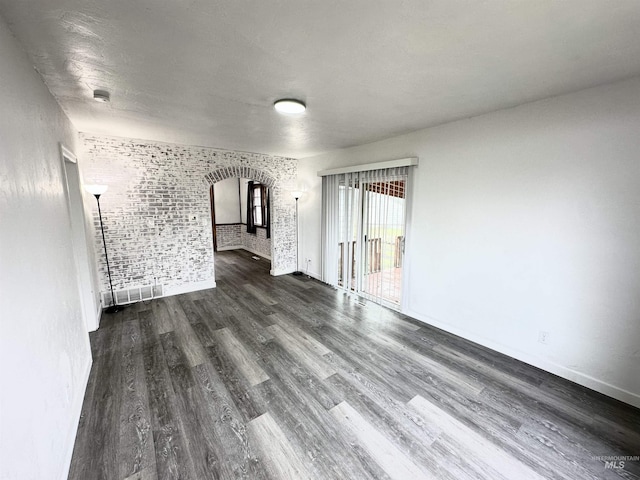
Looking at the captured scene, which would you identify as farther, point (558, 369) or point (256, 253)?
point (256, 253)

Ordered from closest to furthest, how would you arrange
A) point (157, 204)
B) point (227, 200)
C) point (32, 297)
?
point (32, 297)
point (157, 204)
point (227, 200)

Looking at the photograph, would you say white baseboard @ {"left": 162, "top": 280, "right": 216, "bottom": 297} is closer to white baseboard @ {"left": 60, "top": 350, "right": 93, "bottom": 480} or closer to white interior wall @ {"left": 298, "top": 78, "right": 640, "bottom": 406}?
white baseboard @ {"left": 60, "top": 350, "right": 93, "bottom": 480}

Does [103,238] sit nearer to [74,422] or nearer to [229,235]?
[74,422]

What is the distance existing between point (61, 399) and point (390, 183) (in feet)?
12.7

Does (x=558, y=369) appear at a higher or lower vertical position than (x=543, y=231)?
lower

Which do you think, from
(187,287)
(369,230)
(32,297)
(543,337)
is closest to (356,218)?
(369,230)

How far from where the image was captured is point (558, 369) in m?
2.46

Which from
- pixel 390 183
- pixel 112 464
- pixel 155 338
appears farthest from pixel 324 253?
pixel 112 464

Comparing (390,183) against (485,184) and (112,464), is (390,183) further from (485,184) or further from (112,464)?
(112,464)

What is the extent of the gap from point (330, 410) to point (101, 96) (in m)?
3.25

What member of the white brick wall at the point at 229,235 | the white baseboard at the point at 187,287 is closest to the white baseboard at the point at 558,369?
the white baseboard at the point at 187,287

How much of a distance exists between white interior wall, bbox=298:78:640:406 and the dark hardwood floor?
0.33 metres

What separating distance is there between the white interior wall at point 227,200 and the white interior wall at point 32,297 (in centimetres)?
602

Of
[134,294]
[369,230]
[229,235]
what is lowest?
[134,294]
